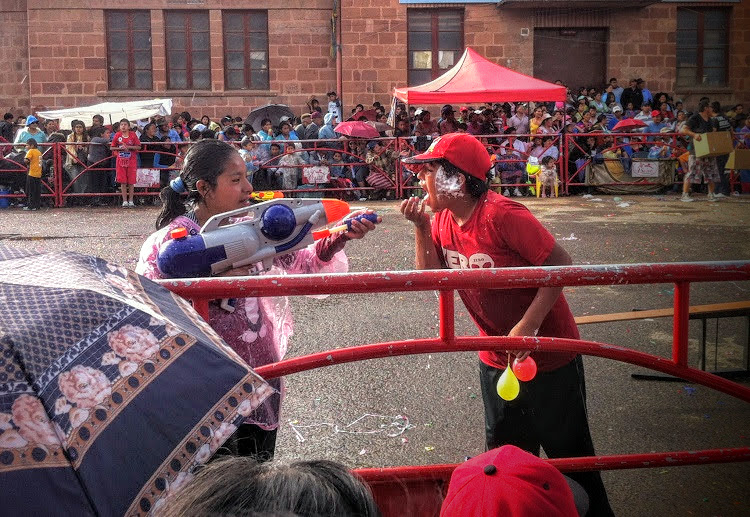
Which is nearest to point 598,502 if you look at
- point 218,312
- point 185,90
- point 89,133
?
point 218,312

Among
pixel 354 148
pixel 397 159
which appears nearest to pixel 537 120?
pixel 397 159

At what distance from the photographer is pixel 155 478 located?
1436 millimetres

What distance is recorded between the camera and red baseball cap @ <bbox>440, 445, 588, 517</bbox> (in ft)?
4.75

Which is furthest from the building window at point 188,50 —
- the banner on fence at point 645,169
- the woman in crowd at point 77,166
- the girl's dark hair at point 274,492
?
the girl's dark hair at point 274,492

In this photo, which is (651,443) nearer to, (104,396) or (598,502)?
(598,502)

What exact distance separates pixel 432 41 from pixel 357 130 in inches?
297

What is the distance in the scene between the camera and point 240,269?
2.61 m

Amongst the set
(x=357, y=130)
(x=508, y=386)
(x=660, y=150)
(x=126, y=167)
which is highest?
(x=357, y=130)

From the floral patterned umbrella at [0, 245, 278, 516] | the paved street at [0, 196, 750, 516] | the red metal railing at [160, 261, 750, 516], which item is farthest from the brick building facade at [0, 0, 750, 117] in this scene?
the floral patterned umbrella at [0, 245, 278, 516]

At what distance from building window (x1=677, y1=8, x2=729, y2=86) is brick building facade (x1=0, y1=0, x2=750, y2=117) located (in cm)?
4

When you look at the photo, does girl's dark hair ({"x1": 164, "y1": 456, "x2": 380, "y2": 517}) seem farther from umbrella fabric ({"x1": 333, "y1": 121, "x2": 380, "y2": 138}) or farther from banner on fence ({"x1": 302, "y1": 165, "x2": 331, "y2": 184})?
umbrella fabric ({"x1": 333, "y1": 121, "x2": 380, "y2": 138})

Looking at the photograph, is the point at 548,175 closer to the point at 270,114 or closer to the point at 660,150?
the point at 660,150

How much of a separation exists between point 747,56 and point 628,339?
20470 mm

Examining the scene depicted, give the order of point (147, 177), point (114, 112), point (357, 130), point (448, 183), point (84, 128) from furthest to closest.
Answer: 1. point (114, 112)
2. point (84, 128)
3. point (357, 130)
4. point (147, 177)
5. point (448, 183)
